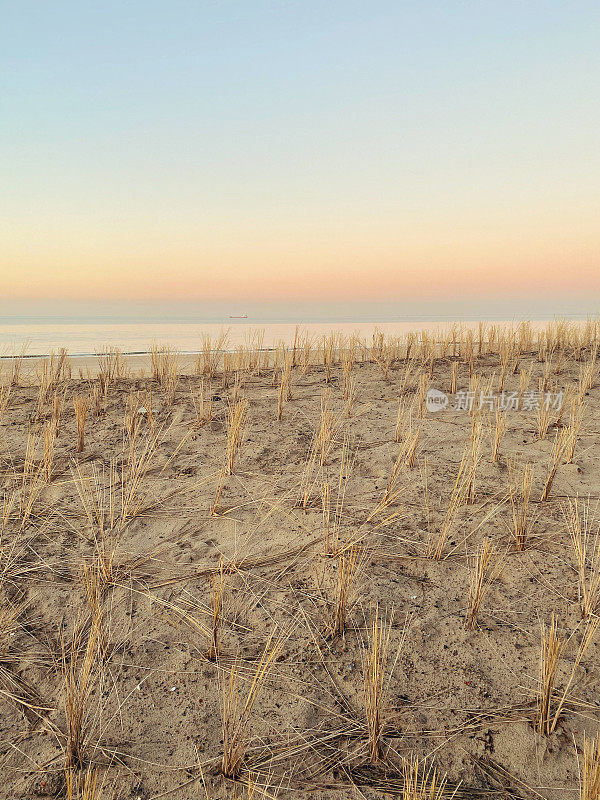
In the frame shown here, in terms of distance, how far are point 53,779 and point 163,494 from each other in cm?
156

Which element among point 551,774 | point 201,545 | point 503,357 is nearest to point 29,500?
point 201,545

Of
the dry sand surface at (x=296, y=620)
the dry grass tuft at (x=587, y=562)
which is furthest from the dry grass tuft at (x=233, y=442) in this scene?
the dry grass tuft at (x=587, y=562)

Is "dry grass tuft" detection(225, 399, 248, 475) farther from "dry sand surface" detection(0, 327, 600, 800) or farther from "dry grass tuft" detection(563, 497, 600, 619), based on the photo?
"dry grass tuft" detection(563, 497, 600, 619)

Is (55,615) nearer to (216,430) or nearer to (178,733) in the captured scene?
(178,733)

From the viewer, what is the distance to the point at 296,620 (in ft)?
6.39

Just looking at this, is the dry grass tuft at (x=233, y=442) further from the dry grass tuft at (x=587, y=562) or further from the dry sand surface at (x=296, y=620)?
the dry grass tuft at (x=587, y=562)

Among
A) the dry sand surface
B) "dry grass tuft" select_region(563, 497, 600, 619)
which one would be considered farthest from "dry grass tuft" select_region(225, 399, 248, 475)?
"dry grass tuft" select_region(563, 497, 600, 619)

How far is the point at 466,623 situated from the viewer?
6.35 feet

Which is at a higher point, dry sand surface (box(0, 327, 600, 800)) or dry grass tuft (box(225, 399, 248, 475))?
dry grass tuft (box(225, 399, 248, 475))

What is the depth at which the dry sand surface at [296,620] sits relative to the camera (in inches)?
56.7

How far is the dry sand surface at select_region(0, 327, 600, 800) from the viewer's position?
56.7 inches

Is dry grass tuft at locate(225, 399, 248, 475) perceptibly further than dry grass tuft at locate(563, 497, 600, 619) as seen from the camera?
Yes

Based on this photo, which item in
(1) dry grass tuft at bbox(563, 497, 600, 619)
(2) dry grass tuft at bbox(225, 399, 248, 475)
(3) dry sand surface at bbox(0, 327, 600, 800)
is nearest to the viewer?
(3) dry sand surface at bbox(0, 327, 600, 800)

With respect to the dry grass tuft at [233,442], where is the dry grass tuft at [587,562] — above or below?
below
